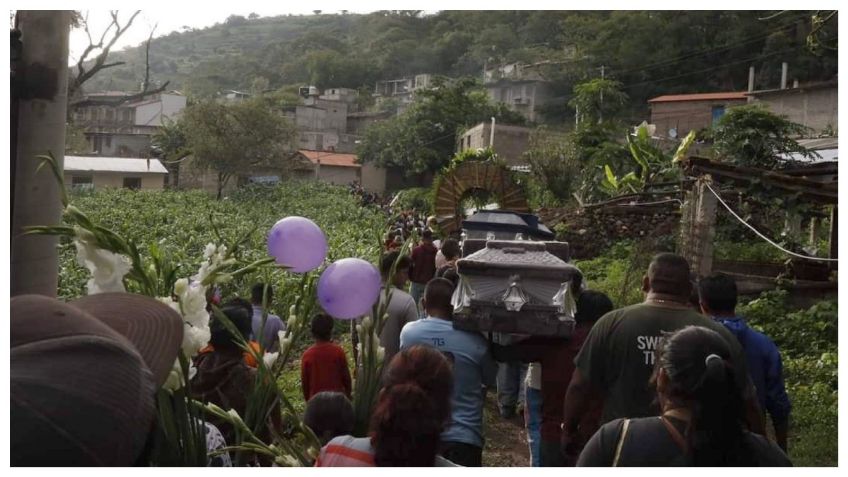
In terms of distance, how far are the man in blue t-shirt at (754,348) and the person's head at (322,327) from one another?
1857mm

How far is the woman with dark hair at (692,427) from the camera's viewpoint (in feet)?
7.42

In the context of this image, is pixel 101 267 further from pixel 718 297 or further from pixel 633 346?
pixel 718 297

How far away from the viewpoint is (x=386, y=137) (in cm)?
4012

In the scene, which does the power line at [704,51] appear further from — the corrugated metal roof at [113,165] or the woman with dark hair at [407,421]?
the woman with dark hair at [407,421]

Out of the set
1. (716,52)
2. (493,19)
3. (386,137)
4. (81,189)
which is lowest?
(81,189)

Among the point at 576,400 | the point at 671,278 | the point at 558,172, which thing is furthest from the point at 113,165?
the point at 671,278

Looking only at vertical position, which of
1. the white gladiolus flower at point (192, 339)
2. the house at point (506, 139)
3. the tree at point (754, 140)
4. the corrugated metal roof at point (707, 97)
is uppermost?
the corrugated metal roof at point (707, 97)

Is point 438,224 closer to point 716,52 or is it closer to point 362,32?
point 716,52

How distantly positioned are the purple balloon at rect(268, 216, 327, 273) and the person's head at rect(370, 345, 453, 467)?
173 centimetres

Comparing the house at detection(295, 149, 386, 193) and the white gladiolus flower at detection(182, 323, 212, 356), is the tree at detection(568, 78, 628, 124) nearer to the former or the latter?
the house at detection(295, 149, 386, 193)

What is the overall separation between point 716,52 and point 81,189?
26.4 m

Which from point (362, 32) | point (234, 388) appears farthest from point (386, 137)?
point (362, 32)

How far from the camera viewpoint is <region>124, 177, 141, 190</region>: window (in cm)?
3847

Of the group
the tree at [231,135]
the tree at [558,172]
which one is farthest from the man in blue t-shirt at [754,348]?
the tree at [231,135]
